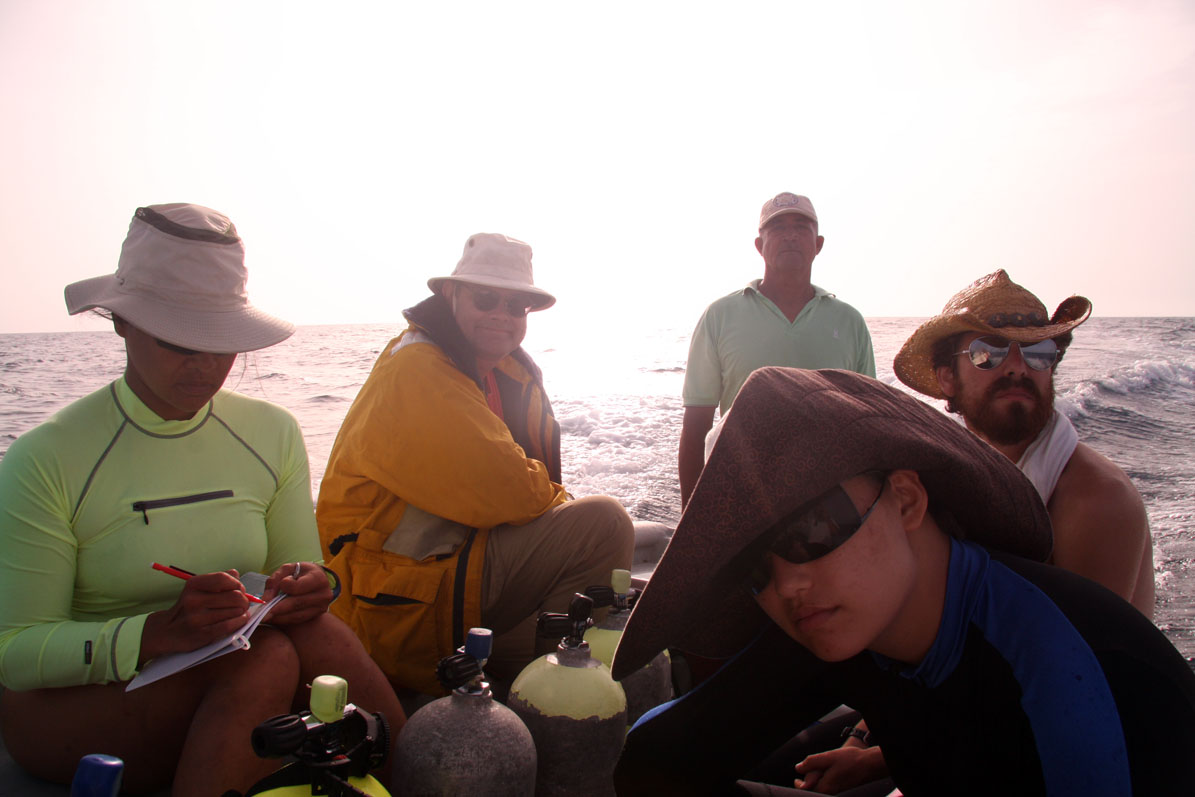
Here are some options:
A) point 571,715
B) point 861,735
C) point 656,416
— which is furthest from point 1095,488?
point 656,416

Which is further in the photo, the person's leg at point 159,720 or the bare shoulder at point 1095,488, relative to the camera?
the bare shoulder at point 1095,488

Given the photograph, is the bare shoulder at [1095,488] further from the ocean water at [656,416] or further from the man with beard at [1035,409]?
the ocean water at [656,416]

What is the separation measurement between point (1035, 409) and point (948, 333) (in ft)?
1.23

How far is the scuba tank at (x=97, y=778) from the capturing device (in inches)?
41.4

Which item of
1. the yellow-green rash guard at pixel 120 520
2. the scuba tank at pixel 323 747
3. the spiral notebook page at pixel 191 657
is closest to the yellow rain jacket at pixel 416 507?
A: the yellow-green rash guard at pixel 120 520

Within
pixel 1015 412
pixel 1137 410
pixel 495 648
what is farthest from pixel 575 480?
pixel 1137 410

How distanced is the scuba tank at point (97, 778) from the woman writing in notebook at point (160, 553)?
66cm

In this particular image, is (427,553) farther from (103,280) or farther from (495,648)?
(103,280)

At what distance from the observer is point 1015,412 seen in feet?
7.97

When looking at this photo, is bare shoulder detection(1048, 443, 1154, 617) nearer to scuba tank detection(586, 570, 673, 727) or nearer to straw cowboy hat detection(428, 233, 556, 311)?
scuba tank detection(586, 570, 673, 727)

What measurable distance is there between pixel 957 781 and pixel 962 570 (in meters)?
0.39

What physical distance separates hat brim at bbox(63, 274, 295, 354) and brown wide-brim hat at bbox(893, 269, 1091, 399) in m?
2.16

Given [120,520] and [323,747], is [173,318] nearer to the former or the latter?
[120,520]

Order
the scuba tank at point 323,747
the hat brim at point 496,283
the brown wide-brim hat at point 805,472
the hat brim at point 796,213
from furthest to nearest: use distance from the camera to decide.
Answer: the hat brim at point 796,213 → the hat brim at point 496,283 → the scuba tank at point 323,747 → the brown wide-brim hat at point 805,472
